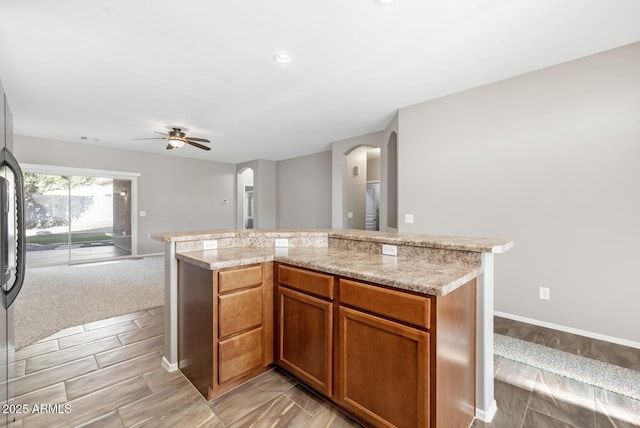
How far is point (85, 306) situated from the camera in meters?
3.49

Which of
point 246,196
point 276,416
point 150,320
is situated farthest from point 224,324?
point 246,196

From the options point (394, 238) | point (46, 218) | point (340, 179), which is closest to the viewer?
point (394, 238)

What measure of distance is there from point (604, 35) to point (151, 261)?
7829mm

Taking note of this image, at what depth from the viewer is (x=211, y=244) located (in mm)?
2316

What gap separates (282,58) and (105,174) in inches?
234

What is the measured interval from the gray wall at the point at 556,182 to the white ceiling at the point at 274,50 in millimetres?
271

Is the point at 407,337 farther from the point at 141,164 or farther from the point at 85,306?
the point at 141,164

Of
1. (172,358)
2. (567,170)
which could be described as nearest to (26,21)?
(172,358)

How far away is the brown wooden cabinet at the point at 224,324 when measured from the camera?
180cm

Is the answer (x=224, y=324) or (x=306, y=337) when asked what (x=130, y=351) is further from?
(x=306, y=337)

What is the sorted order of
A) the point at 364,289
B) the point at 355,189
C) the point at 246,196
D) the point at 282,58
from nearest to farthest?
the point at 364,289
the point at 282,58
the point at 355,189
the point at 246,196

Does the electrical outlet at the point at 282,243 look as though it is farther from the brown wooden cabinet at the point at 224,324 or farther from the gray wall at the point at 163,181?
the gray wall at the point at 163,181

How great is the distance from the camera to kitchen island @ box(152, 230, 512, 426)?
1.31 meters

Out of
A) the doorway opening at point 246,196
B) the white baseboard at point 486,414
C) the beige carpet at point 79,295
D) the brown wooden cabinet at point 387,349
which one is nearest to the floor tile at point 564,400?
the white baseboard at point 486,414
